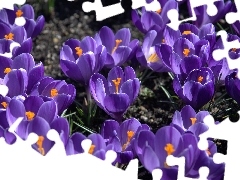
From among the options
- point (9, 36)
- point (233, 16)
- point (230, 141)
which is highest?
point (9, 36)

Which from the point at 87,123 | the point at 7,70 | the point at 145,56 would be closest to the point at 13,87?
the point at 7,70

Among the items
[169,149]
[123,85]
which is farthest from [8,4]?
[169,149]

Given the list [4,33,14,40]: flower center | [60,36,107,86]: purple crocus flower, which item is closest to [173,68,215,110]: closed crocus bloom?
[60,36,107,86]: purple crocus flower

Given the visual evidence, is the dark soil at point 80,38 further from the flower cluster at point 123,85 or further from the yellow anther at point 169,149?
the yellow anther at point 169,149

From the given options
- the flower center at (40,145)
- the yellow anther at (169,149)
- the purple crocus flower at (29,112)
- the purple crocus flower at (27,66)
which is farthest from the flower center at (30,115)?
the yellow anther at (169,149)

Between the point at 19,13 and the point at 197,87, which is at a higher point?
the point at 19,13

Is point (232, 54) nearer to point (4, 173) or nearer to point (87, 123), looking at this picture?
point (87, 123)

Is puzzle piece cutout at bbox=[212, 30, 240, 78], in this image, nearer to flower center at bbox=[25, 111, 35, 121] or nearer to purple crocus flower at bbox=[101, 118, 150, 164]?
purple crocus flower at bbox=[101, 118, 150, 164]

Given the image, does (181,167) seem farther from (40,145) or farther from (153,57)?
(153,57)
